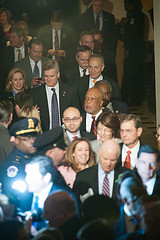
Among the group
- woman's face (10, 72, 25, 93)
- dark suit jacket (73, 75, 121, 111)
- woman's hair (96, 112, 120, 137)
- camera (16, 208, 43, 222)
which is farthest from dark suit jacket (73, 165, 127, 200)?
woman's face (10, 72, 25, 93)

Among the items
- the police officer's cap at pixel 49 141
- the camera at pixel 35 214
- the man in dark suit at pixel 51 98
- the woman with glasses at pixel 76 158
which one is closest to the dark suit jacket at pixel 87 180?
the woman with glasses at pixel 76 158

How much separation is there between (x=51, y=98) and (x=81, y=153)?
85.7 inches

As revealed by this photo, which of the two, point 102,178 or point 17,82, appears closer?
point 102,178

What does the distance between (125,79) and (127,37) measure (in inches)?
31.5

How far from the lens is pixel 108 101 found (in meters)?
7.39

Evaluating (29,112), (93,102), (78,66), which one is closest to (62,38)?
(78,66)

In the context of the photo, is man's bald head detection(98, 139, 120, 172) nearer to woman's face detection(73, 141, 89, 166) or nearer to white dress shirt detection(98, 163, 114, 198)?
white dress shirt detection(98, 163, 114, 198)

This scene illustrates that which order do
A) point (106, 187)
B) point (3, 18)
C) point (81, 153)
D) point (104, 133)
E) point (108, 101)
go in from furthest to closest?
1. point (3, 18)
2. point (108, 101)
3. point (104, 133)
4. point (81, 153)
5. point (106, 187)

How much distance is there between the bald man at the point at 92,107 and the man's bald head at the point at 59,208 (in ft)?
8.58

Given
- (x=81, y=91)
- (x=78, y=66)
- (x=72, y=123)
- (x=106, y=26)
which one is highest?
(x=106, y=26)

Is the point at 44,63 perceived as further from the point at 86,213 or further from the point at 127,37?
the point at 86,213

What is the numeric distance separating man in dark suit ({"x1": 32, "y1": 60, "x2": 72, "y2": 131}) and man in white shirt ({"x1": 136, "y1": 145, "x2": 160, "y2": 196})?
2556mm

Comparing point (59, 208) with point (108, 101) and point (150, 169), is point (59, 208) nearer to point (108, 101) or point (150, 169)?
point (150, 169)

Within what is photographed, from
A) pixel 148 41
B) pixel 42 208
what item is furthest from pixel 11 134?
pixel 148 41
